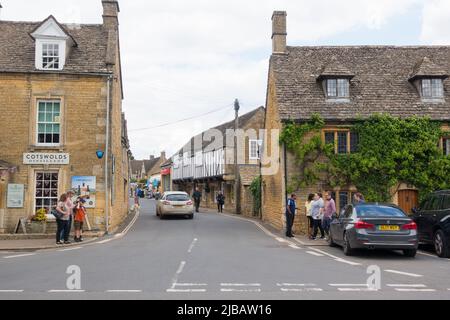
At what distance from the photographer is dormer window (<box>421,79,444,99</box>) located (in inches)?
898

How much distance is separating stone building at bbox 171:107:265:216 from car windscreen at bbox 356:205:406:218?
58.6ft

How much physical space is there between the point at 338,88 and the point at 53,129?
1323 centimetres

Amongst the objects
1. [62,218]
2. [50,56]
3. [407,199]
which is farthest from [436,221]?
[50,56]

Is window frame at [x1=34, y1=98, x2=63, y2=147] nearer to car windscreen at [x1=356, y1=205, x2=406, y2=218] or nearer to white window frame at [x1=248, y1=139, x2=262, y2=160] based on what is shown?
car windscreen at [x1=356, y1=205, x2=406, y2=218]

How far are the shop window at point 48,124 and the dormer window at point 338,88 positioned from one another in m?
12.5

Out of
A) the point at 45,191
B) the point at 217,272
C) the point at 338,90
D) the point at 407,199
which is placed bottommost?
the point at 217,272

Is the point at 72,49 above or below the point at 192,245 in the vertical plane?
above

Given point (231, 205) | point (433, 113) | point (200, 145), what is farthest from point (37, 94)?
point (200, 145)

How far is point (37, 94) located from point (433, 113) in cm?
1773

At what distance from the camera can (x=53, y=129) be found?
20.2 meters

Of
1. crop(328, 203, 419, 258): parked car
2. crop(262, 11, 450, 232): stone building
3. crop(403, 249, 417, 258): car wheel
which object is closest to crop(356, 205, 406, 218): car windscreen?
crop(328, 203, 419, 258): parked car

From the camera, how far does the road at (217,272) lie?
7.99 m

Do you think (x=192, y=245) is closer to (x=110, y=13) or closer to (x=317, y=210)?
(x=317, y=210)

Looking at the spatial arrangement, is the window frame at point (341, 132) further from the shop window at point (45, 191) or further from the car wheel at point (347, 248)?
the shop window at point (45, 191)
